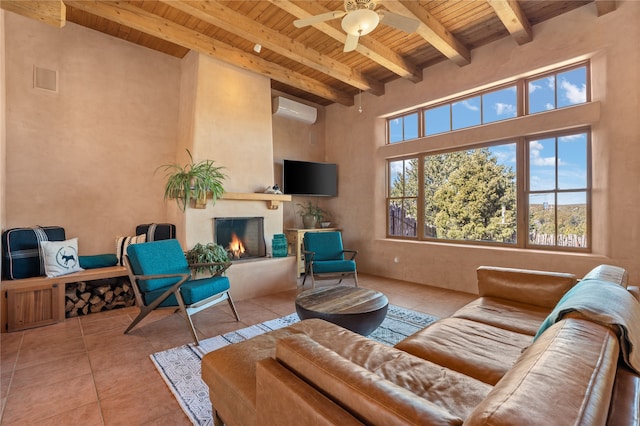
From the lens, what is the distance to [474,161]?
4375mm

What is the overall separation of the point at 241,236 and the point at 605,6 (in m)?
5.19

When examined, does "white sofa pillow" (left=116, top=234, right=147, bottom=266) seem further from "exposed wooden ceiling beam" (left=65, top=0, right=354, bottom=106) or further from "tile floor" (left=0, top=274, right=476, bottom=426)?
"exposed wooden ceiling beam" (left=65, top=0, right=354, bottom=106)

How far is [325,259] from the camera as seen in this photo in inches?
182

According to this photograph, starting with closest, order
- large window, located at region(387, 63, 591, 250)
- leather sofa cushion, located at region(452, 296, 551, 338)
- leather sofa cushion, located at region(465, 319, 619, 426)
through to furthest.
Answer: leather sofa cushion, located at region(465, 319, 619, 426)
leather sofa cushion, located at region(452, 296, 551, 338)
large window, located at region(387, 63, 591, 250)

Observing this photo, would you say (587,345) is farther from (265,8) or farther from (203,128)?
(203,128)

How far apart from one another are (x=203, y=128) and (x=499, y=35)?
167 inches

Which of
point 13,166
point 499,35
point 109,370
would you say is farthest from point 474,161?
point 13,166

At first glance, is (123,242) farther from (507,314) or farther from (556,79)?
(556,79)

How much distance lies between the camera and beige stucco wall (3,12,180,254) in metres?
3.47

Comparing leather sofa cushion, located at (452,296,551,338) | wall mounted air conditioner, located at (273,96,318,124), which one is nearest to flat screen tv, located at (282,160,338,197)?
wall mounted air conditioner, located at (273,96,318,124)

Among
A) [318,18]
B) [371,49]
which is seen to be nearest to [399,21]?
[318,18]

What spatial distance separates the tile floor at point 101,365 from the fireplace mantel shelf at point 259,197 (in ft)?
4.93

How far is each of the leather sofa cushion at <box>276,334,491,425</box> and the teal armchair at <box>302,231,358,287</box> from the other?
2816 mm

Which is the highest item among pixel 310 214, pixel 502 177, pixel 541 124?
pixel 541 124
